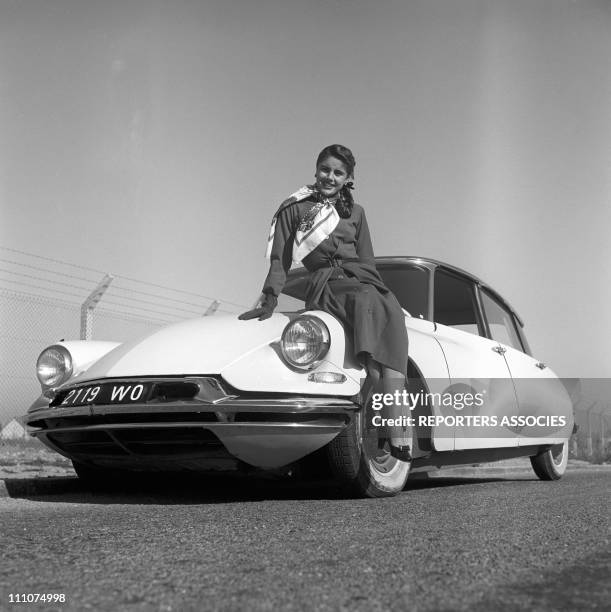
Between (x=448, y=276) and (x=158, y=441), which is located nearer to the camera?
(x=158, y=441)

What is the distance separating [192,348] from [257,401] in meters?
0.50

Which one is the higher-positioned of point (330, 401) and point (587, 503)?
point (330, 401)

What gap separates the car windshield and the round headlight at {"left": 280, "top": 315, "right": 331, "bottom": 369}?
3.86 feet

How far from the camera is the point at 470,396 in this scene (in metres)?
5.31

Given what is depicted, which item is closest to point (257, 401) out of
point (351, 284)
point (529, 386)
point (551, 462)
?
point (351, 284)

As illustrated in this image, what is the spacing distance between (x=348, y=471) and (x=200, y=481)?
1774mm

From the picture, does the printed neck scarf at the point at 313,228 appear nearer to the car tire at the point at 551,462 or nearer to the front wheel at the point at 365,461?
the front wheel at the point at 365,461

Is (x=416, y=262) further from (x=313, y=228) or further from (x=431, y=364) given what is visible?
(x=313, y=228)

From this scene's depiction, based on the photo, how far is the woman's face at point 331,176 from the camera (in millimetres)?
4883

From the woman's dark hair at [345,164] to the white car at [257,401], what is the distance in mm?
733

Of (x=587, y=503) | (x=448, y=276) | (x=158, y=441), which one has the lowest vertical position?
(x=587, y=503)

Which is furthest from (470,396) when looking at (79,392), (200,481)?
(79,392)

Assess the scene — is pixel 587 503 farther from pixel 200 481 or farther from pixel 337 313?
pixel 200 481

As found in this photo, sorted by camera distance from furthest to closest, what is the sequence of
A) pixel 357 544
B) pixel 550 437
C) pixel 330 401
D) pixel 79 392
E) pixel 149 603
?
pixel 550 437
pixel 79 392
pixel 330 401
pixel 357 544
pixel 149 603
